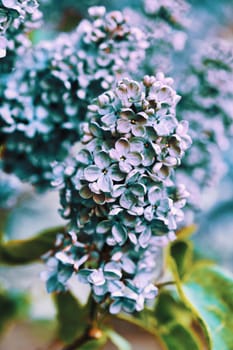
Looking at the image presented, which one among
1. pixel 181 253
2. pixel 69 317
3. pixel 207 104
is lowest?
pixel 69 317

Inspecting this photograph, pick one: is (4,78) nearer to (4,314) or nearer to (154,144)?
(154,144)

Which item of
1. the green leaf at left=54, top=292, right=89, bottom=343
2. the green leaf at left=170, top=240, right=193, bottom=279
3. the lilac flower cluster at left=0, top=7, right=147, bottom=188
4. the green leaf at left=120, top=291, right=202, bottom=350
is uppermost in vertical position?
the lilac flower cluster at left=0, top=7, right=147, bottom=188

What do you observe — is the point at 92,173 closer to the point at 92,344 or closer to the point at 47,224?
the point at 92,344

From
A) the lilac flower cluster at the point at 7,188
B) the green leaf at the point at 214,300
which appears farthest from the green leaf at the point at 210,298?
the lilac flower cluster at the point at 7,188

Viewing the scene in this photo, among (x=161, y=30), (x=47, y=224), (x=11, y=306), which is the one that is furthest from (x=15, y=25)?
(x=47, y=224)

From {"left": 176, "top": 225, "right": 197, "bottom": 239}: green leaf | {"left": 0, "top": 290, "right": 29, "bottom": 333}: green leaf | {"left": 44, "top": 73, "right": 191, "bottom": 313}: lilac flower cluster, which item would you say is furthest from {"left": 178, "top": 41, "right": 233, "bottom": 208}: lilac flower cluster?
{"left": 0, "top": 290, "right": 29, "bottom": 333}: green leaf

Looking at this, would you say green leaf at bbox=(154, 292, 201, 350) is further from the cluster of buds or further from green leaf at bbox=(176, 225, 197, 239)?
the cluster of buds
